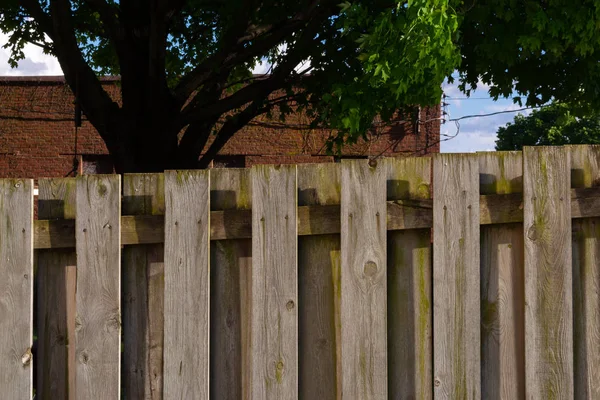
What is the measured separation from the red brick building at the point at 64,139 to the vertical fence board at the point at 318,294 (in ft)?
54.9

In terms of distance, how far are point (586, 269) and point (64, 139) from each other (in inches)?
742

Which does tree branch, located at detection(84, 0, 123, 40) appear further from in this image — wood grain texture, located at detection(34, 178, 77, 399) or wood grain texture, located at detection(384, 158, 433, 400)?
wood grain texture, located at detection(384, 158, 433, 400)

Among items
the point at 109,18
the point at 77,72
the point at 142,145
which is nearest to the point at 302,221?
the point at 142,145

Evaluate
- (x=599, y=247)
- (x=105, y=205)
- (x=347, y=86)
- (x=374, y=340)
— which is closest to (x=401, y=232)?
(x=374, y=340)

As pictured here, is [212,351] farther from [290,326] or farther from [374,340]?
[374,340]

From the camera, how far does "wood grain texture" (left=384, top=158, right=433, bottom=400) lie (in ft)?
9.59

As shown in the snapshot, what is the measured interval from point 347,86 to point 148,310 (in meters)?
4.44

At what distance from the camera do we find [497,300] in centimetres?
301

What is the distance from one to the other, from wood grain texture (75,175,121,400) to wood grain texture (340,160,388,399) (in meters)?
0.91

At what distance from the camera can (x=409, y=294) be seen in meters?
2.95

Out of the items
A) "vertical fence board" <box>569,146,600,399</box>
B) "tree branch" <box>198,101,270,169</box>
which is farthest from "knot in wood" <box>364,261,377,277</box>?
"tree branch" <box>198,101,270,169</box>

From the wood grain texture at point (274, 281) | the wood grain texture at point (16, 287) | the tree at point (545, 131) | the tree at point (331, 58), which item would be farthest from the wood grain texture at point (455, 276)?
the tree at point (545, 131)

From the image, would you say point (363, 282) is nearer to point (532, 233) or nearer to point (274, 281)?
point (274, 281)

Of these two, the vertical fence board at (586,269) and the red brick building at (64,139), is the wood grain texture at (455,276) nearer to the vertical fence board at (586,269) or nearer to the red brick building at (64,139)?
the vertical fence board at (586,269)
